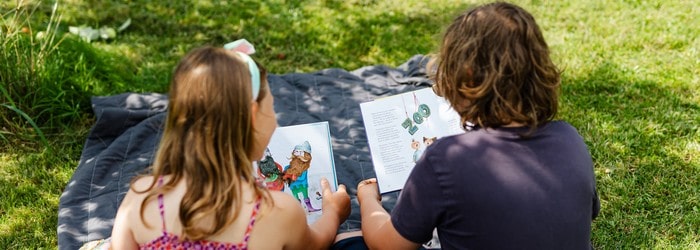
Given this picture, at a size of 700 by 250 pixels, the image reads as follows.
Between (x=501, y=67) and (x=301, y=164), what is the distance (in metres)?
1.36

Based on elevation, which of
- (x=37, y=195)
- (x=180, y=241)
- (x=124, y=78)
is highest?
(x=180, y=241)

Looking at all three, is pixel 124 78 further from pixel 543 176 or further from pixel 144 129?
Result: pixel 543 176

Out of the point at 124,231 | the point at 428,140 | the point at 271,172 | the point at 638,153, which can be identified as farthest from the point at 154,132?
the point at 638,153

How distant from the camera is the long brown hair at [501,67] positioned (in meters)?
1.90

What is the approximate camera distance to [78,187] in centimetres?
332

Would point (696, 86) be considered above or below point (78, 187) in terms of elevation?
above

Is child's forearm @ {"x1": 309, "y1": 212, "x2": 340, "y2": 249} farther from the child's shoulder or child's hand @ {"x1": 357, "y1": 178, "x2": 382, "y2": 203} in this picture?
the child's shoulder

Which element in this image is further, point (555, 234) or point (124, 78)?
point (124, 78)

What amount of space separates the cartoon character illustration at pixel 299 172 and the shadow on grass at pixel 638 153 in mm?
1329

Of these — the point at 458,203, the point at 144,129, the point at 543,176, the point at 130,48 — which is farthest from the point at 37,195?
the point at 543,176

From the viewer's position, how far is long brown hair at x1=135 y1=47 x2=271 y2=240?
1825 mm

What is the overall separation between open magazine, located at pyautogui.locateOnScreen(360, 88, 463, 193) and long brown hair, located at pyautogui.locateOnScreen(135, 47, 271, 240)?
1112 millimetres

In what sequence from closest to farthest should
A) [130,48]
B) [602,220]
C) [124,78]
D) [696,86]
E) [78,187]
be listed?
[602,220]
[78,187]
[696,86]
[124,78]
[130,48]

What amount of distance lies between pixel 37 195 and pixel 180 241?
71.7 inches
